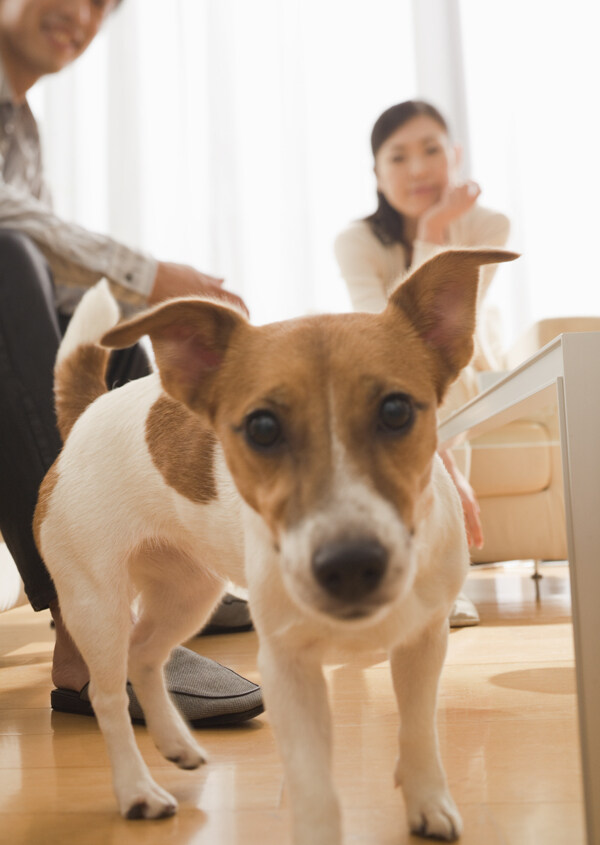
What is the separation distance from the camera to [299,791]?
0.95 meters

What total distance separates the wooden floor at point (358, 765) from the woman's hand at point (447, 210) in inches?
51.2

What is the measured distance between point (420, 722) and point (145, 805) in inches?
16.9

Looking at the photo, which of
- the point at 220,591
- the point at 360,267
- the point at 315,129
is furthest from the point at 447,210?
the point at 315,129

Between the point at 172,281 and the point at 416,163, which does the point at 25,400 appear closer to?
the point at 172,281

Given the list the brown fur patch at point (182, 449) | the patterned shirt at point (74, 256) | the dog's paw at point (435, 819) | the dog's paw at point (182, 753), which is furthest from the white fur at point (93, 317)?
the dog's paw at point (435, 819)

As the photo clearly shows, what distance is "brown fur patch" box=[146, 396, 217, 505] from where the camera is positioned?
1.22 meters

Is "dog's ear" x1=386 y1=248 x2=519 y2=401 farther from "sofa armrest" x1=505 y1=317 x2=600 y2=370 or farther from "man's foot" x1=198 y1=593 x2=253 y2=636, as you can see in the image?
"sofa armrest" x1=505 y1=317 x2=600 y2=370

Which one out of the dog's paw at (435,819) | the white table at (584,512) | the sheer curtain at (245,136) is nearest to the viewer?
the white table at (584,512)

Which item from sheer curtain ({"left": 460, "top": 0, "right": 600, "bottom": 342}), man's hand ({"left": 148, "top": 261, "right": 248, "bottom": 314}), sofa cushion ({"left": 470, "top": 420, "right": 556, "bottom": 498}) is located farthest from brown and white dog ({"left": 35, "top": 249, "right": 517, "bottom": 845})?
sheer curtain ({"left": 460, "top": 0, "right": 600, "bottom": 342})

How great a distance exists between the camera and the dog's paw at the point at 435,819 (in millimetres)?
1047

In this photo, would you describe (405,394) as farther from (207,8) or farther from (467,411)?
(207,8)

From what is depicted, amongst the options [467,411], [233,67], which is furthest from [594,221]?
[467,411]

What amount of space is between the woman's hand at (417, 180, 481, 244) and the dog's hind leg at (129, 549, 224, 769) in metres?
1.56

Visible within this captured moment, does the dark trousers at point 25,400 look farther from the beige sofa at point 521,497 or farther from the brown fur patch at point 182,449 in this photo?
the beige sofa at point 521,497
